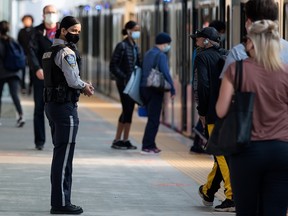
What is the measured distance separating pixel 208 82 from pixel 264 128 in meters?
2.97

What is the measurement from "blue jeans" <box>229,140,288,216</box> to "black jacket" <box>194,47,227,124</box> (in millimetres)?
2888

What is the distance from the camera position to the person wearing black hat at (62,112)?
933 centimetres

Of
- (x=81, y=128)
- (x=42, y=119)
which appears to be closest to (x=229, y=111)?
(x=42, y=119)

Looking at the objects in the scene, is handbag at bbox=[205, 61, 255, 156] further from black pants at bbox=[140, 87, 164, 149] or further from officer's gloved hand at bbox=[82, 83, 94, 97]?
black pants at bbox=[140, 87, 164, 149]

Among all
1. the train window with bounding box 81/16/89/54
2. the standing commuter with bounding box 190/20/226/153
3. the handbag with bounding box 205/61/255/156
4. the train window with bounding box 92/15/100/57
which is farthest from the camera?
the train window with bounding box 81/16/89/54

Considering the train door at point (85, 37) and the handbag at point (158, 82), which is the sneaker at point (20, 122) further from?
the train door at point (85, 37)

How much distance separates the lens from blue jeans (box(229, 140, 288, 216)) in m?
6.39

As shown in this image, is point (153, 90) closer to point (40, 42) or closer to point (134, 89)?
point (134, 89)

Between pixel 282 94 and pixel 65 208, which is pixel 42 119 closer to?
pixel 65 208

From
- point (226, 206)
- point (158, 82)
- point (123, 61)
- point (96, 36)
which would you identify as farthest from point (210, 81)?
point (96, 36)

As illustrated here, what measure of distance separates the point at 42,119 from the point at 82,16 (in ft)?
75.2

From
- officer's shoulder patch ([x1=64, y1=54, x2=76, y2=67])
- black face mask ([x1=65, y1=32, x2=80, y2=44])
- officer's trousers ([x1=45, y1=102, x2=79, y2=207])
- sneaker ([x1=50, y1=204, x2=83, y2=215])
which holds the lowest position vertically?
sneaker ([x1=50, y1=204, x2=83, y2=215])

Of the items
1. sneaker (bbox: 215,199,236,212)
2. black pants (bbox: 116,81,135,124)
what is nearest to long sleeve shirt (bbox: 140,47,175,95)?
black pants (bbox: 116,81,135,124)

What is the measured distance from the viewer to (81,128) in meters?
19.2
